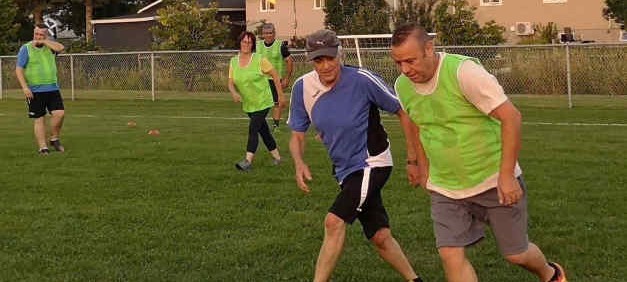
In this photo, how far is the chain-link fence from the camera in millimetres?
21188

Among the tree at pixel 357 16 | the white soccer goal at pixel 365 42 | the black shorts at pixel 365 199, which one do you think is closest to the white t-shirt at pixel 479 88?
the black shorts at pixel 365 199

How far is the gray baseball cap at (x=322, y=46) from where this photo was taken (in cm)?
537

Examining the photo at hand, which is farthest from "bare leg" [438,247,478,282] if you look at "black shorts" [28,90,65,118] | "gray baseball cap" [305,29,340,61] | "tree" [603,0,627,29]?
"tree" [603,0,627,29]

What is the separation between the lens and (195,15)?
3569cm

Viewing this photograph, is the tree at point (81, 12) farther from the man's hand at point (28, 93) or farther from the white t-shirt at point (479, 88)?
the white t-shirt at point (479, 88)

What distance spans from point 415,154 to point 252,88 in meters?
6.34

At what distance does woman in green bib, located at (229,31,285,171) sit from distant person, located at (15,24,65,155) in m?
3.17

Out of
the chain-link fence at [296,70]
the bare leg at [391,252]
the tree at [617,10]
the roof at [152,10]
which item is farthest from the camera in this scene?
the roof at [152,10]

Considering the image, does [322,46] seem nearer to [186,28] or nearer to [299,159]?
[299,159]

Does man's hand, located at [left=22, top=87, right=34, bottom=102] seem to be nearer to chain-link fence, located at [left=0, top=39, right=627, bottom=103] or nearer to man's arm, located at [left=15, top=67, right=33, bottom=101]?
man's arm, located at [left=15, top=67, right=33, bottom=101]

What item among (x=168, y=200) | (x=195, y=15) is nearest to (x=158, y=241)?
(x=168, y=200)

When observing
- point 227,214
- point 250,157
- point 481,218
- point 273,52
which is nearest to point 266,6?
point 273,52

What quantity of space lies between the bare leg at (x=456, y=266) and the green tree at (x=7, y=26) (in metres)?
38.7

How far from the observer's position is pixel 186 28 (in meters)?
35.7
